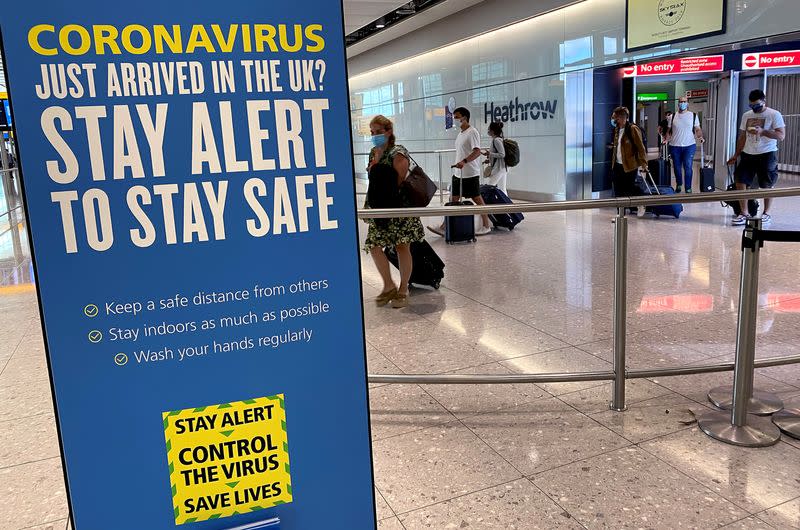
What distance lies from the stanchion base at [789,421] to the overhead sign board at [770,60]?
394 inches

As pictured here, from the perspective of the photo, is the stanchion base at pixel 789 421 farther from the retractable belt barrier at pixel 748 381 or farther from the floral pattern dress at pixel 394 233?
the floral pattern dress at pixel 394 233

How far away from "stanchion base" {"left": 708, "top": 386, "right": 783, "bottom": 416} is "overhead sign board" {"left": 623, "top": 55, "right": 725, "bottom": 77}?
868 centimetres

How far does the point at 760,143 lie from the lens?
890cm

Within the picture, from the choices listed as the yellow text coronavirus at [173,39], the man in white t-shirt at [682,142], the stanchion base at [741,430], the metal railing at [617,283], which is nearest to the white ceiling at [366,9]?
the man in white t-shirt at [682,142]

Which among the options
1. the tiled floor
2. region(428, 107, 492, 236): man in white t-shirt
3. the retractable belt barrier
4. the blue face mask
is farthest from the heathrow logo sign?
the retractable belt barrier

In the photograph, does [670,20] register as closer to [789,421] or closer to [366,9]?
[366,9]

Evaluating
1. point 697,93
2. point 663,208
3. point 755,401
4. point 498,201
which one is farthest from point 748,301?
point 697,93

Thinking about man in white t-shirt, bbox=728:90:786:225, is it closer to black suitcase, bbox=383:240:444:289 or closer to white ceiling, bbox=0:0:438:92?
black suitcase, bbox=383:240:444:289

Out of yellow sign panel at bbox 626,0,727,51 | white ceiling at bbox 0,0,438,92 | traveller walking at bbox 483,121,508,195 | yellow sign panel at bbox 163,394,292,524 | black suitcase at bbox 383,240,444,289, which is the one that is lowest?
black suitcase at bbox 383,240,444,289

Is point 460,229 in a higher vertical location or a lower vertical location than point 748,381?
higher

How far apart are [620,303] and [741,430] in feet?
2.64

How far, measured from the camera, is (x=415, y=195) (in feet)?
17.7

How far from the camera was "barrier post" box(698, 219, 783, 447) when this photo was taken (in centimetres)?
300

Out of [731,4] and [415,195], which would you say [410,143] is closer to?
[731,4]
